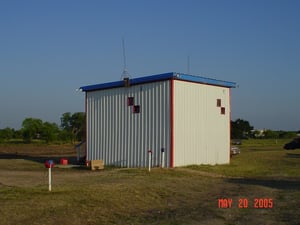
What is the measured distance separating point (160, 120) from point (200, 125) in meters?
2.63

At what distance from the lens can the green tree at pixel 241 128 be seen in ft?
371

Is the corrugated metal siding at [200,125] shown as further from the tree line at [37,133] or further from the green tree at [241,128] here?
the green tree at [241,128]

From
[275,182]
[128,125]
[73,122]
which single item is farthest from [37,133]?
[275,182]

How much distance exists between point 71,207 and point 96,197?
1631 millimetres

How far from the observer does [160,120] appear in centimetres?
2425

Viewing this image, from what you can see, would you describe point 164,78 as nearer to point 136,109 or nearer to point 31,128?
point 136,109

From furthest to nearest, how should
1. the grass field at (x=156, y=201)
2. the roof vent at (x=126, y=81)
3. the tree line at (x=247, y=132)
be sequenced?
1. the tree line at (x=247, y=132)
2. the roof vent at (x=126, y=81)
3. the grass field at (x=156, y=201)

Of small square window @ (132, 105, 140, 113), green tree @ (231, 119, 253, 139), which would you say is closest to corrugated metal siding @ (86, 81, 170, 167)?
small square window @ (132, 105, 140, 113)

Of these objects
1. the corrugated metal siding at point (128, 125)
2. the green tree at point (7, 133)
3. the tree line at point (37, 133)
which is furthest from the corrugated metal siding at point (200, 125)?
the green tree at point (7, 133)

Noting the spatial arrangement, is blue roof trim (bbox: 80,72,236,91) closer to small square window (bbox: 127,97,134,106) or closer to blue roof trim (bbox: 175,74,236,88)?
blue roof trim (bbox: 175,74,236,88)

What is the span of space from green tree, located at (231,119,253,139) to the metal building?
8527 cm

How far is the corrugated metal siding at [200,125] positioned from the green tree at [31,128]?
2338 inches

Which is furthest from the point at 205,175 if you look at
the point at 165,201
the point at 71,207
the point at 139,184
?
the point at 71,207

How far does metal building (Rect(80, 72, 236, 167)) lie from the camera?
2400 cm
